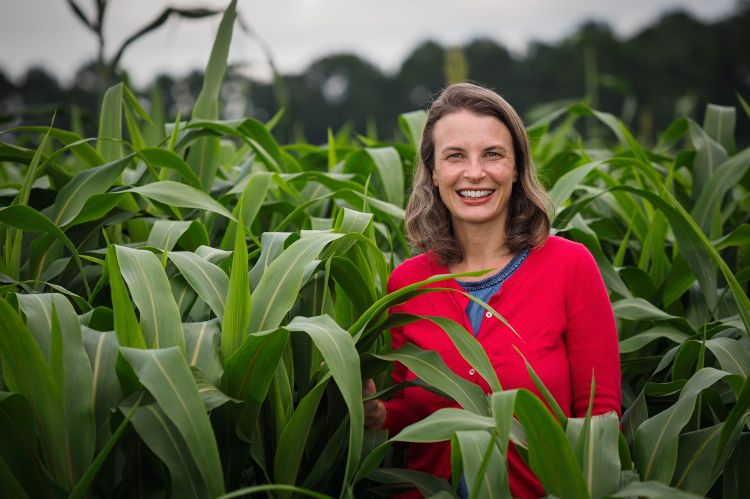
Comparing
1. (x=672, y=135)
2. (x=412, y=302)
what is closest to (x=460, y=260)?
(x=412, y=302)

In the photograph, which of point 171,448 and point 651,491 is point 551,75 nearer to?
point 651,491

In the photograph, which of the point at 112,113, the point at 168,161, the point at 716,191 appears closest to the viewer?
the point at 168,161

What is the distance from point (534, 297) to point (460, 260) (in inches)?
9.5

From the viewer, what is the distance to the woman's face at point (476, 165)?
162 cm

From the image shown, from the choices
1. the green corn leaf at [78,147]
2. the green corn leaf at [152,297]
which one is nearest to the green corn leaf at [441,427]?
the green corn leaf at [152,297]

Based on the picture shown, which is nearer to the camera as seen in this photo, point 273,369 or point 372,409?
point 273,369

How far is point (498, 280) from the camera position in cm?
160

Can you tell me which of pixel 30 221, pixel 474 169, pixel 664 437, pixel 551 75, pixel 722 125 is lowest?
pixel 664 437

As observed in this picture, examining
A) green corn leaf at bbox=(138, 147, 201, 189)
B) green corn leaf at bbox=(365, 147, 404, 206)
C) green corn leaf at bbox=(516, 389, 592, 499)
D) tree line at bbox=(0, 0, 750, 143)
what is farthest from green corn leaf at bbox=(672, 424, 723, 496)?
tree line at bbox=(0, 0, 750, 143)

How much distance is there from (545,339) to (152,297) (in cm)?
79

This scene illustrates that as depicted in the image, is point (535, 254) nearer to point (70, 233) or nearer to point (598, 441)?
point (598, 441)

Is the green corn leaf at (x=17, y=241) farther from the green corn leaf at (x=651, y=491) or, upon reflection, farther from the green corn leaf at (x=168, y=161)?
the green corn leaf at (x=651, y=491)

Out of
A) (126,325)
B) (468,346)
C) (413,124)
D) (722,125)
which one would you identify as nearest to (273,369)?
(126,325)

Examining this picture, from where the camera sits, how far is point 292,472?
1.32 metres
